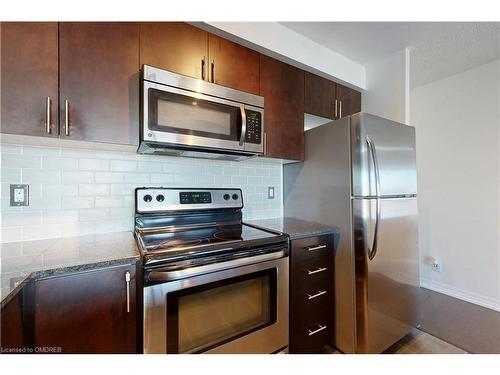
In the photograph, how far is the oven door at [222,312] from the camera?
1005mm

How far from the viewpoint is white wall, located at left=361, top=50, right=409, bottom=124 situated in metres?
1.99

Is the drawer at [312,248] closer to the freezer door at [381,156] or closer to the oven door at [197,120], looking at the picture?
the freezer door at [381,156]

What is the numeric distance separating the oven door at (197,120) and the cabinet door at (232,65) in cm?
21

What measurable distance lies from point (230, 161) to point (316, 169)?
2.34ft

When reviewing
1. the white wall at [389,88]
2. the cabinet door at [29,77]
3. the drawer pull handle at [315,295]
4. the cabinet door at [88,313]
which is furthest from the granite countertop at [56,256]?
the white wall at [389,88]

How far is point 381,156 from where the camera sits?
154cm

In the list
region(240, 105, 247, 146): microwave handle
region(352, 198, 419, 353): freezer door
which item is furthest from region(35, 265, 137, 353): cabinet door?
region(352, 198, 419, 353): freezer door

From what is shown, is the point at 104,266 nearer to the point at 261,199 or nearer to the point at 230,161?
the point at 230,161

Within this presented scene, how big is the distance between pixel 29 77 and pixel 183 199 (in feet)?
3.24

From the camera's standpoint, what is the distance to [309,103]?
1920 millimetres

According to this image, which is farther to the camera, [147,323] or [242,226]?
[242,226]

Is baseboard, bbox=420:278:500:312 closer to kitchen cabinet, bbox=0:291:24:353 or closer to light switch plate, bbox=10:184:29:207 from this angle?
kitchen cabinet, bbox=0:291:24:353
